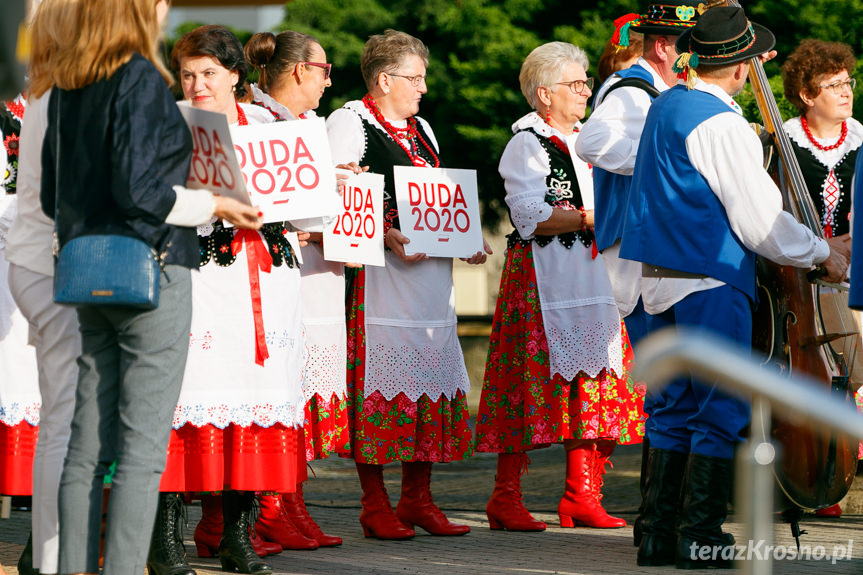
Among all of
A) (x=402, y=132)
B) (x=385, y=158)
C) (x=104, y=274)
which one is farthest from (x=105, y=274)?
(x=402, y=132)

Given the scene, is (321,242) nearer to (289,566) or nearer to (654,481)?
(289,566)

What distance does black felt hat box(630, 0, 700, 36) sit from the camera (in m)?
5.89

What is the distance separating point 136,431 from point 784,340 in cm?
247

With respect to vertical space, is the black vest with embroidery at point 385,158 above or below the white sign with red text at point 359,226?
above

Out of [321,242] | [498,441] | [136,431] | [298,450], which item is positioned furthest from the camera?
[498,441]

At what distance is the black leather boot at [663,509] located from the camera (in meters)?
5.22

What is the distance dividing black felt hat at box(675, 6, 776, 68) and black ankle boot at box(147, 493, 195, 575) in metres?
2.66

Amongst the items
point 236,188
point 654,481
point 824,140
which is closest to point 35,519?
point 236,188

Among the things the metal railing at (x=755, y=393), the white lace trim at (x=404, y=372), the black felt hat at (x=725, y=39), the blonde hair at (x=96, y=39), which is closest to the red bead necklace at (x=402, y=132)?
the white lace trim at (x=404, y=372)

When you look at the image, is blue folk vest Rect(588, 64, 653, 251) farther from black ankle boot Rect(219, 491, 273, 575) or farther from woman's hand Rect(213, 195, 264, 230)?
woman's hand Rect(213, 195, 264, 230)

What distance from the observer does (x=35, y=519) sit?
416 cm

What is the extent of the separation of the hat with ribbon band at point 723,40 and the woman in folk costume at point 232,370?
1.80 m

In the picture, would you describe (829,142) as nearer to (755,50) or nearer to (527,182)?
(527,182)

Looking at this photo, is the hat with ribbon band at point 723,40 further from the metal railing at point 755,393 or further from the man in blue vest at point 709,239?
the metal railing at point 755,393
